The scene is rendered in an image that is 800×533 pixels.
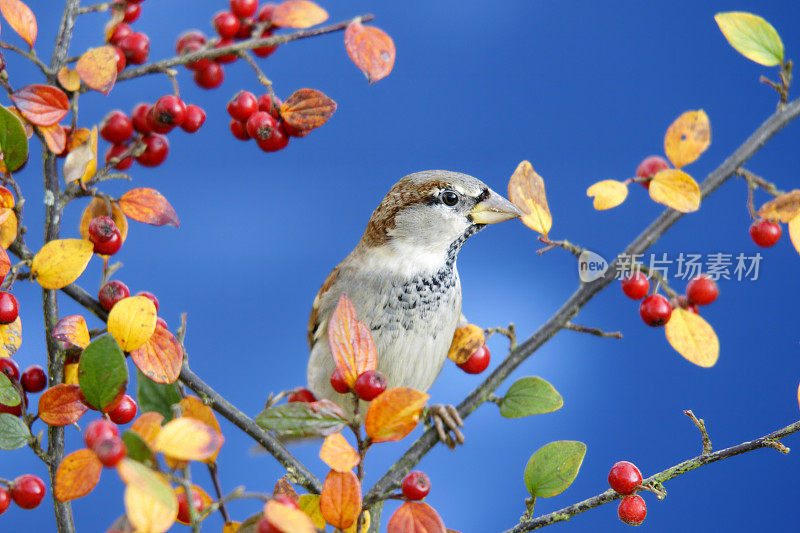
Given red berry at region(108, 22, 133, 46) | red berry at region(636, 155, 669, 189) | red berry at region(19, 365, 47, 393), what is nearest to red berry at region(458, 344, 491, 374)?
red berry at region(636, 155, 669, 189)

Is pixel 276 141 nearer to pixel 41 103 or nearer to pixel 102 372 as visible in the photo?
pixel 41 103

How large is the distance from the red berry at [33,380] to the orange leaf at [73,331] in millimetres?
122

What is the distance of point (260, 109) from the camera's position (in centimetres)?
107

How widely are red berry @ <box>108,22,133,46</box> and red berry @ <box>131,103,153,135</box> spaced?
0.09 meters

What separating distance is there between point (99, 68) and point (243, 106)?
19 centimetres

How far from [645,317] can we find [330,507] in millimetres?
442

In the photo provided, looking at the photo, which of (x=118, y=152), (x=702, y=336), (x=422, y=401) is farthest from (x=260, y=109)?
(x=702, y=336)

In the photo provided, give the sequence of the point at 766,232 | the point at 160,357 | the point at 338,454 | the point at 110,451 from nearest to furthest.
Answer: the point at 110,451 < the point at 338,454 < the point at 160,357 < the point at 766,232

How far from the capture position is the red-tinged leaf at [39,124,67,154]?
3.13ft

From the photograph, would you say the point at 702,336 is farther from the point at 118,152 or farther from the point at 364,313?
the point at 118,152

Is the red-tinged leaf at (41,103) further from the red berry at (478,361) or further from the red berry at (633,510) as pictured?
the red berry at (633,510)

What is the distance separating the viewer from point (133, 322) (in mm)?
867

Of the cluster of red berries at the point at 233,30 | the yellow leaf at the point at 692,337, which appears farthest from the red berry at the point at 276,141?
the yellow leaf at the point at 692,337

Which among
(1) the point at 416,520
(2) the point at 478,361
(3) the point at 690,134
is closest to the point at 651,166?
(3) the point at 690,134
